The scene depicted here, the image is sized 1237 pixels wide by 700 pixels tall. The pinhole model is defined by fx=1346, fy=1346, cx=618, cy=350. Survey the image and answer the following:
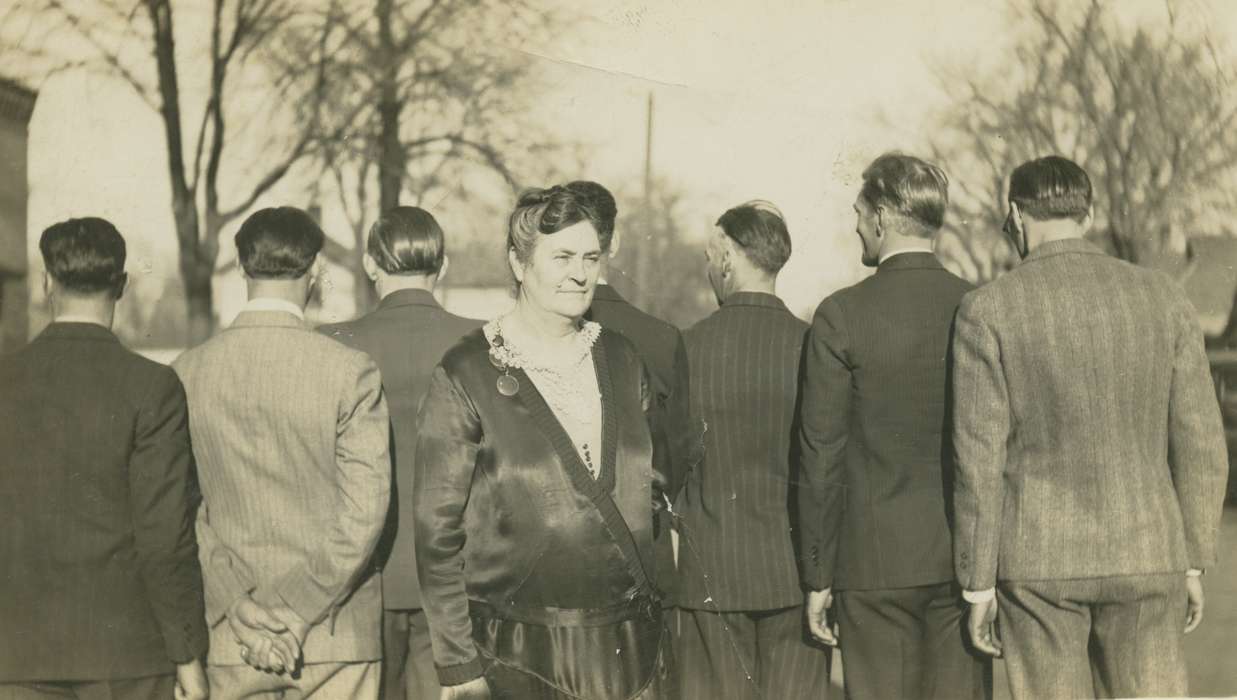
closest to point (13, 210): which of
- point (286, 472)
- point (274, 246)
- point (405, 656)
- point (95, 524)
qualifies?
point (274, 246)

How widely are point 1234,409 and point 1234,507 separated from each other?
1.22 feet

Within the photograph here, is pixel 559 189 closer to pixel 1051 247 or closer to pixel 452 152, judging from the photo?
pixel 1051 247

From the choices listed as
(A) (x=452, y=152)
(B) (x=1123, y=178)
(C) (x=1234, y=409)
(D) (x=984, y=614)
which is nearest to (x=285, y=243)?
(A) (x=452, y=152)

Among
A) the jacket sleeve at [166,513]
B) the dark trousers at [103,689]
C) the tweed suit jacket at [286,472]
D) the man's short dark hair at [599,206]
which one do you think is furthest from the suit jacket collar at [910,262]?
the dark trousers at [103,689]

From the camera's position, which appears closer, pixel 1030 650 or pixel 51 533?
pixel 51 533

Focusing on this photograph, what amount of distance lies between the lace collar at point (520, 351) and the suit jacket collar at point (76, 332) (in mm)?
1017

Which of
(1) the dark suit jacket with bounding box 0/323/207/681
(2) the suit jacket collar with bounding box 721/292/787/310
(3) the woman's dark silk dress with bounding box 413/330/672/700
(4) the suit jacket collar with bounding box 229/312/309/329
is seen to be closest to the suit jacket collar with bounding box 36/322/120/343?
(1) the dark suit jacket with bounding box 0/323/207/681

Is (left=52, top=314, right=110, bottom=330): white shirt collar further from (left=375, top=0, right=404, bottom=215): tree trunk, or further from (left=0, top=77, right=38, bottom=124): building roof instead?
(left=375, top=0, right=404, bottom=215): tree trunk

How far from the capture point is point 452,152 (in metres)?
4.84

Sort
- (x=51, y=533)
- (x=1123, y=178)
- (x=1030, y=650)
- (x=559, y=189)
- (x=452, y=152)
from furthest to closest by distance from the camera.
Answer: (x=1123, y=178)
(x=452, y=152)
(x=1030, y=650)
(x=51, y=533)
(x=559, y=189)

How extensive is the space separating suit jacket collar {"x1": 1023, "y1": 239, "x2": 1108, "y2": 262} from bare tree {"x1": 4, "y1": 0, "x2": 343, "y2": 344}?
8.28 ft

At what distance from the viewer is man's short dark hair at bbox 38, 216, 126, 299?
3.41 m

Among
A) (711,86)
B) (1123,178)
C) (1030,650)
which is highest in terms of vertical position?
(711,86)

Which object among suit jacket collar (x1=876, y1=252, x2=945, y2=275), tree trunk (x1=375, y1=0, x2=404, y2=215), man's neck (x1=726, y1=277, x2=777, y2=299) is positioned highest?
tree trunk (x1=375, y1=0, x2=404, y2=215)
